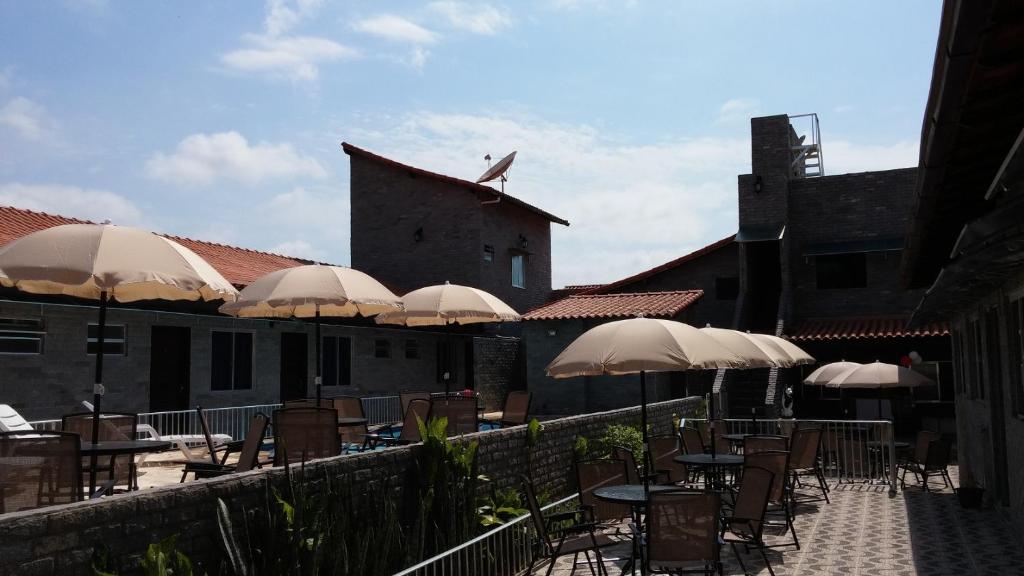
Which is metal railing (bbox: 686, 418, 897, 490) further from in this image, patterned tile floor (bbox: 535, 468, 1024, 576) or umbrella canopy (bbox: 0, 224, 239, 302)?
umbrella canopy (bbox: 0, 224, 239, 302)

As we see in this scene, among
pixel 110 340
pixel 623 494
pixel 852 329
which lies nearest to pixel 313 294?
pixel 623 494

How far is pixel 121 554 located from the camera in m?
4.88

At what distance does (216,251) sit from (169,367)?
534 cm

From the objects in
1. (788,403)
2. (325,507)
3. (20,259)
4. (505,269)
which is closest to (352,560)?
(325,507)

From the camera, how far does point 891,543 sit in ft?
31.9

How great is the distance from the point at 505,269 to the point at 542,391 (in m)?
8.15

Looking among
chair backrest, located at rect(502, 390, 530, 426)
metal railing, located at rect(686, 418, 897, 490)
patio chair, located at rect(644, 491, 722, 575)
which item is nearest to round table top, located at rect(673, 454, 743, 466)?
metal railing, located at rect(686, 418, 897, 490)

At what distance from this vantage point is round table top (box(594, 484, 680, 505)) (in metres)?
7.91

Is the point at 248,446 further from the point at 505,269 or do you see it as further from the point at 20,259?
the point at 505,269

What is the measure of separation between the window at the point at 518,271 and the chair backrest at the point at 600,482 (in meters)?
22.1

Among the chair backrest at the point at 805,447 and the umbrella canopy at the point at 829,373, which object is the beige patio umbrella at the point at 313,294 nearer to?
the chair backrest at the point at 805,447

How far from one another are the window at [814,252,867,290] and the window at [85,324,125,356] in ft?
65.6

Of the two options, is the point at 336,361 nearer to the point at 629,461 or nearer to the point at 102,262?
the point at 629,461

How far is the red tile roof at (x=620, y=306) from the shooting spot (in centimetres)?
2211
